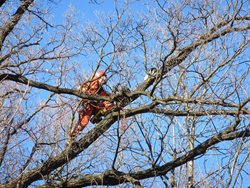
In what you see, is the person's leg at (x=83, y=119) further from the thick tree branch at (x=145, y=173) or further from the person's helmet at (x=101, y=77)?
the thick tree branch at (x=145, y=173)

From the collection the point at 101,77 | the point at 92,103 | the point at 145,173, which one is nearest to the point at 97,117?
the point at 92,103

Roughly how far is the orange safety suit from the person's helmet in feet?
0.16

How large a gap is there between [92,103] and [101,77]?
0.45 metres

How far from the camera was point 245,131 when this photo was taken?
538 cm

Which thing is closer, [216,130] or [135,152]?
[216,130]

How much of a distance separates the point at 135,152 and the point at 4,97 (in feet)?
6.71

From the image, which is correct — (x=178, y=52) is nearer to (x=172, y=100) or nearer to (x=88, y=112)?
(x=172, y=100)

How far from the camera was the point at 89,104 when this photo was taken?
7242 millimetres

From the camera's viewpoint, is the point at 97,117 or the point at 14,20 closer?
the point at 97,117

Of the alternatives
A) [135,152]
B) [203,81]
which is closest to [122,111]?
[135,152]

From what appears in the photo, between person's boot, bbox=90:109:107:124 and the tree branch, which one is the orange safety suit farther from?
the tree branch

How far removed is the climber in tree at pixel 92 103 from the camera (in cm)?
707

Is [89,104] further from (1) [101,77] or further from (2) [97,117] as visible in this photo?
(1) [101,77]

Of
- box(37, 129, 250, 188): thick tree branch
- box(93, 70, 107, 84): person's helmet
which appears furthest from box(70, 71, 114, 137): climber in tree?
box(37, 129, 250, 188): thick tree branch
